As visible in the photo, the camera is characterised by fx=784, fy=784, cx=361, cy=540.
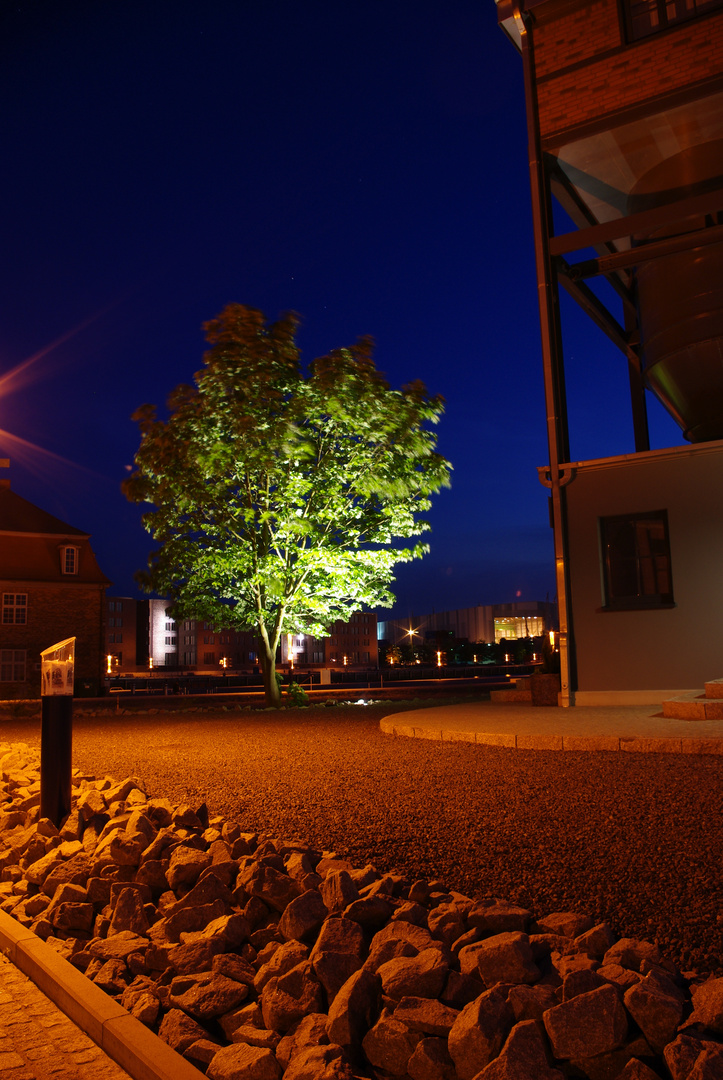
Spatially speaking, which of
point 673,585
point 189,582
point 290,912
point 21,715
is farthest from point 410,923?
point 21,715

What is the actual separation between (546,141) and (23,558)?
33.5 m

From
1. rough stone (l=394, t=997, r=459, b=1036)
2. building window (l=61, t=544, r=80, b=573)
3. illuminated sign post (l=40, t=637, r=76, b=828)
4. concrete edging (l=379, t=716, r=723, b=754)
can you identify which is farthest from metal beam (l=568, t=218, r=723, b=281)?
building window (l=61, t=544, r=80, b=573)

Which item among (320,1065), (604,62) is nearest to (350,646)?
(604,62)

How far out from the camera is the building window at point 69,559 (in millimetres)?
40184

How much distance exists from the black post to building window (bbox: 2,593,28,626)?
3461 cm

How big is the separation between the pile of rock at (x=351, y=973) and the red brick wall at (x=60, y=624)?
118 feet

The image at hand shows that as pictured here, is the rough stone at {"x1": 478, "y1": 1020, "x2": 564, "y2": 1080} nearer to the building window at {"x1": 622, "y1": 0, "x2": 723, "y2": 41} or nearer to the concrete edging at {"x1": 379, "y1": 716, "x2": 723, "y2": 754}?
the concrete edging at {"x1": 379, "y1": 716, "x2": 723, "y2": 754}

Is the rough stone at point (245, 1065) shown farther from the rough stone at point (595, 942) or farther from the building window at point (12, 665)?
the building window at point (12, 665)

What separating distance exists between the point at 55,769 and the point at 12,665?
1403 inches

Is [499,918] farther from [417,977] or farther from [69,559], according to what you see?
[69,559]

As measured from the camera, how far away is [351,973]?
10.9ft

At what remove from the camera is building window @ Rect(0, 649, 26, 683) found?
3856 centimetres

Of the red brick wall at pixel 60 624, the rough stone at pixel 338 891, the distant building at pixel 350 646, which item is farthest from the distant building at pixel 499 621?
the rough stone at pixel 338 891

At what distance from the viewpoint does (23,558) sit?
39344mm
